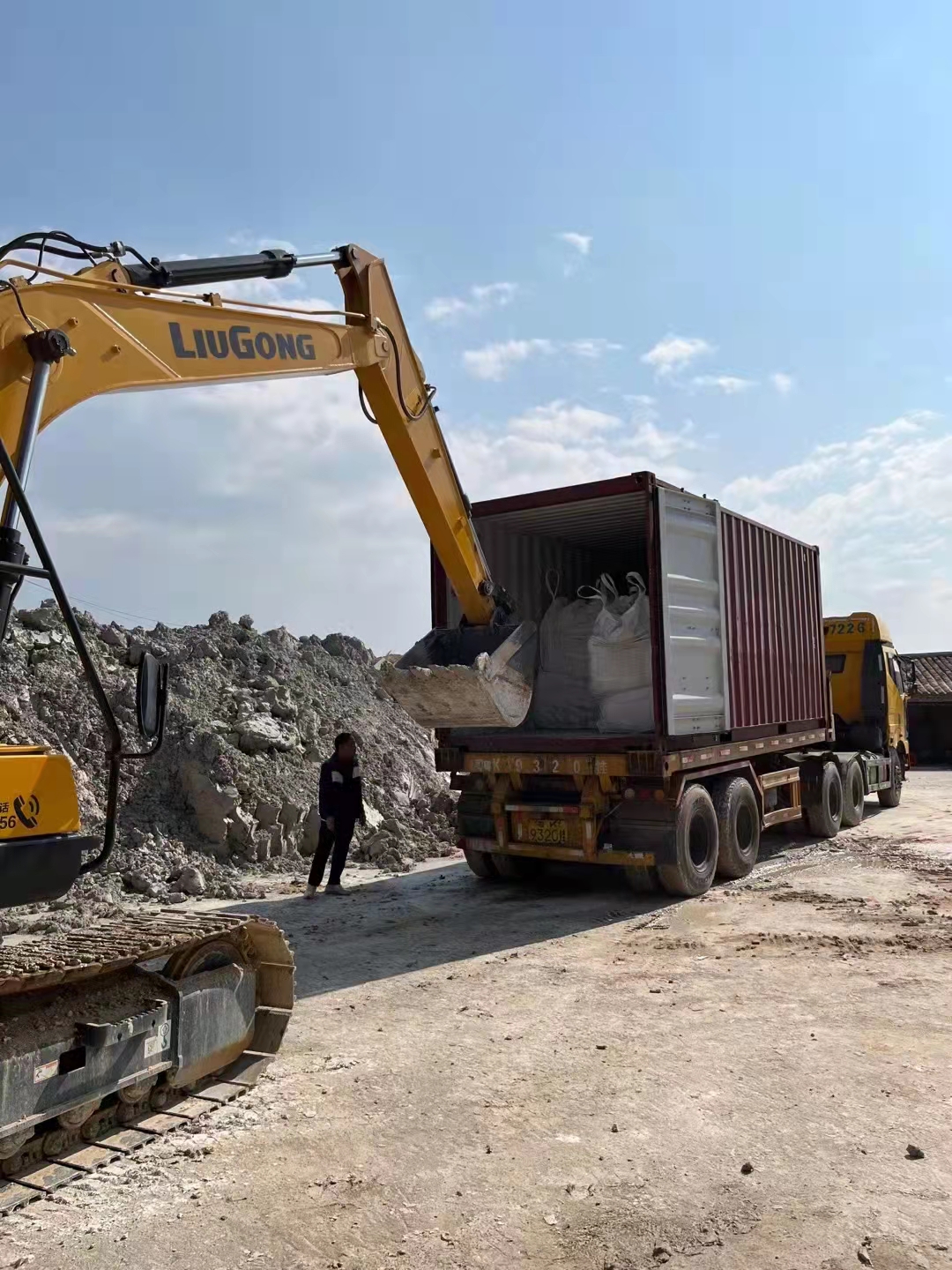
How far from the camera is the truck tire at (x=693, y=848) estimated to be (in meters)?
9.27

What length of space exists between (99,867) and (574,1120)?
2473mm

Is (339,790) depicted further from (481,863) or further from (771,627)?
(771,627)

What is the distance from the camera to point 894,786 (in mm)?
17375

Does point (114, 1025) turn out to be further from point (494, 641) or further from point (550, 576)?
point (550, 576)

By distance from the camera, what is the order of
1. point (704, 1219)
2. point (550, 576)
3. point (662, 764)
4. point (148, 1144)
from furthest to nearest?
point (550, 576) < point (662, 764) < point (148, 1144) < point (704, 1219)

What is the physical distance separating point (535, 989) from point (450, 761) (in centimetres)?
381

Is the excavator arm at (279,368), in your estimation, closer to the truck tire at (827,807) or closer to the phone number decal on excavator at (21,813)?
the phone number decal on excavator at (21,813)

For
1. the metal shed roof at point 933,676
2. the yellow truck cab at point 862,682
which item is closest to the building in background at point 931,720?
the metal shed roof at point 933,676

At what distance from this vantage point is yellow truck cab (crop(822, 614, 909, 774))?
16391mm

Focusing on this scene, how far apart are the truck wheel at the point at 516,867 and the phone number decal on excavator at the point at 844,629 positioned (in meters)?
8.21

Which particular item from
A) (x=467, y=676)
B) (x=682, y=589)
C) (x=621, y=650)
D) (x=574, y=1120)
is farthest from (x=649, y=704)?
(x=574, y=1120)

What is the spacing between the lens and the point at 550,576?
1155 centimetres

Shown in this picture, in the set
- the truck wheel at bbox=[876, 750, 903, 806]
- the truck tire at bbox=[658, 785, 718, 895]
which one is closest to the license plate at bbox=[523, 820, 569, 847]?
the truck tire at bbox=[658, 785, 718, 895]

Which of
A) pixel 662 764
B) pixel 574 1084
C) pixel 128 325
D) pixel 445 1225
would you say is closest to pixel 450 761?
pixel 662 764
